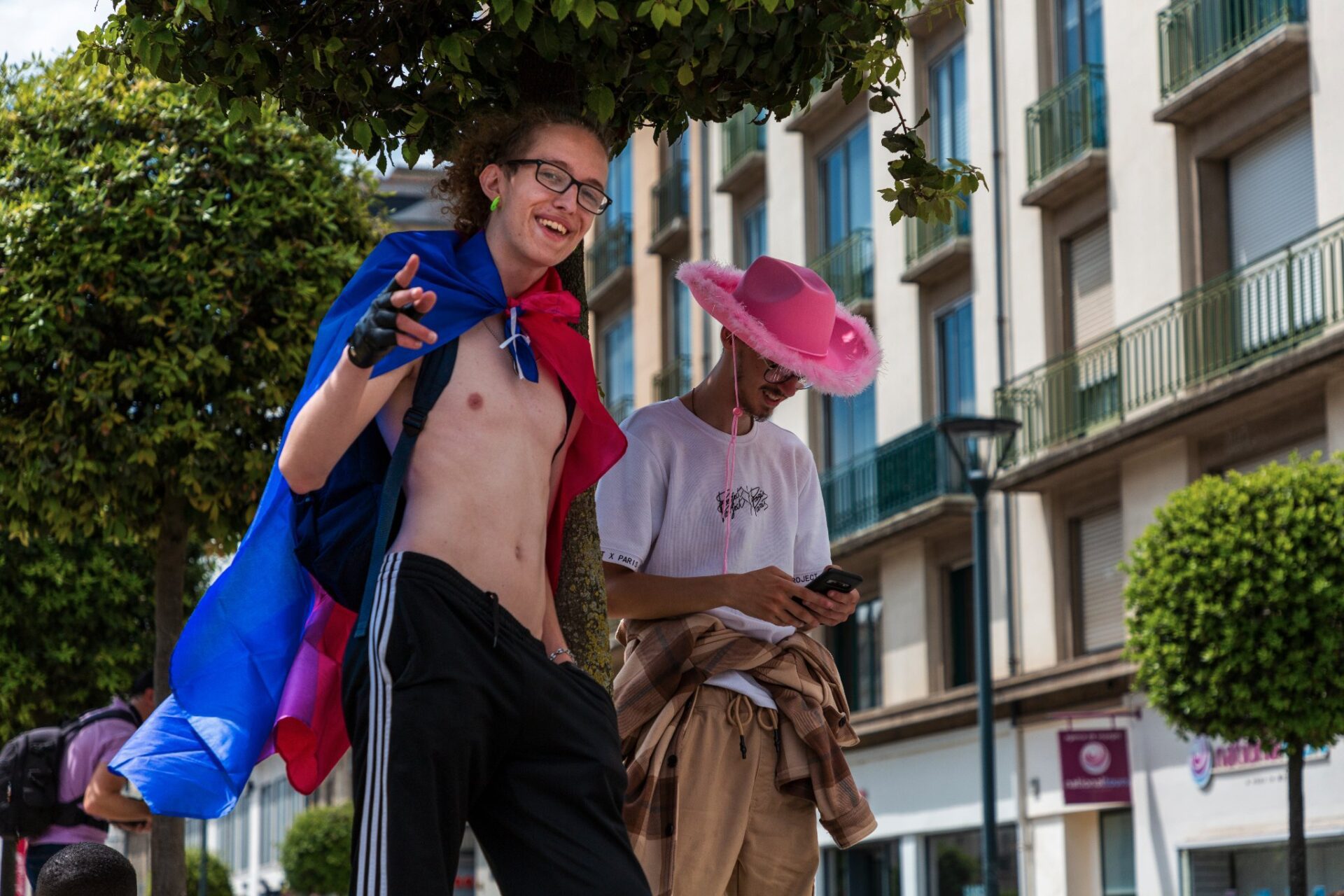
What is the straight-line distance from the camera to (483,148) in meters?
4.43

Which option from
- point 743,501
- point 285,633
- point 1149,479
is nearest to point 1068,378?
point 1149,479

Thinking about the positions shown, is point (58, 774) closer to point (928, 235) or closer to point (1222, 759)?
point (1222, 759)

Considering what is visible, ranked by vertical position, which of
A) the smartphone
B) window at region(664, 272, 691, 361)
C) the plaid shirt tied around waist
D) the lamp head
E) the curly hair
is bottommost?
the plaid shirt tied around waist

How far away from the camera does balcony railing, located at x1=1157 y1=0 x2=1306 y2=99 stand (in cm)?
2019

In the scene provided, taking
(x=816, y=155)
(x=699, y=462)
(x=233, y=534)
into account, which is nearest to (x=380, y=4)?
(x=699, y=462)

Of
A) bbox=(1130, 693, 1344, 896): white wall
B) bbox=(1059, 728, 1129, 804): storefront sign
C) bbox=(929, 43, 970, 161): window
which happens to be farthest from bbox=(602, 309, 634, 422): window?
bbox=(1130, 693, 1344, 896): white wall

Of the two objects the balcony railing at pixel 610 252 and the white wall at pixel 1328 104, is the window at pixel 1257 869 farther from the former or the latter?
the balcony railing at pixel 610 252

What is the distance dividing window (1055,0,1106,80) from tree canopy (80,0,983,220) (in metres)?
19.6

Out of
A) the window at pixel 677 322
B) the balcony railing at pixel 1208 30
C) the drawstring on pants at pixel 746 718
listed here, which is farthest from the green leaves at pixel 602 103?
the window at pixel 677 322

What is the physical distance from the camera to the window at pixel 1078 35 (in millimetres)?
23953

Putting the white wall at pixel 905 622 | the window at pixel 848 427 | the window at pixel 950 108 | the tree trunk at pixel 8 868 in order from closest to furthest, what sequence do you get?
1. the tree trunk at pixel 8 868
2. the window at pixel 950 108
3. the white wall at pixel 905 622
4. the window at pixel 848 427

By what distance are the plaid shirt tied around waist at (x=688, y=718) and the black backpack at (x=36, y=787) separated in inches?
196

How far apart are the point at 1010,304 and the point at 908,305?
10.0ft

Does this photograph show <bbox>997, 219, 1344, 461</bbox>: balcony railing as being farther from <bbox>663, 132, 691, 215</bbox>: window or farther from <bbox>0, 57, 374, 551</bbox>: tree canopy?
<bbox>663, 132, 691, 215</bbox>: window
